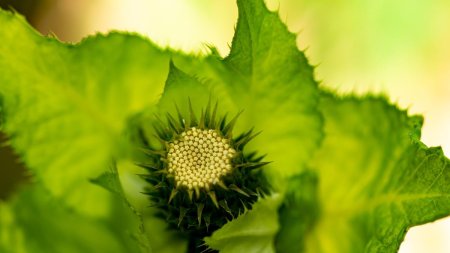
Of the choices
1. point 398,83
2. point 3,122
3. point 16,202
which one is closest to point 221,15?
point 398,83

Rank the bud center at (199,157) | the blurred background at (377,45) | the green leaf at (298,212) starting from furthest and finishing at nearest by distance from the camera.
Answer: the blurred background at (377,45) < the green leaf at (298,212) < the bud center at (199,157)

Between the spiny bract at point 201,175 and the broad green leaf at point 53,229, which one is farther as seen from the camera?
the broad green leaf at point 53,229

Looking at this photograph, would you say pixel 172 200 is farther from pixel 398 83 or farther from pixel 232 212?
pixel 398 83

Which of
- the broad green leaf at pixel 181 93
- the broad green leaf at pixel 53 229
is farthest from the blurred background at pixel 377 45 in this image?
the broad green leaf at pixel 181 93

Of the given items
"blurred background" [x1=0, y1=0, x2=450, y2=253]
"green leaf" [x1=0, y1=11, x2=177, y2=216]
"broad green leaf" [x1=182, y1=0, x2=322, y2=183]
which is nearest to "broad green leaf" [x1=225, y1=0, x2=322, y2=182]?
"broad green leaf" [x1=182, y1=0, x2=322, y2=183]

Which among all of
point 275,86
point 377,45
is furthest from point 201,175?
point 377,45

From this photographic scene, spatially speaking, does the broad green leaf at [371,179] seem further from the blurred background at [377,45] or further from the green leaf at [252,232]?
the blurred background at [377,45]
